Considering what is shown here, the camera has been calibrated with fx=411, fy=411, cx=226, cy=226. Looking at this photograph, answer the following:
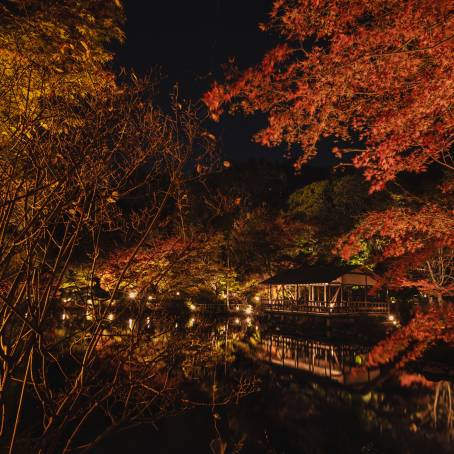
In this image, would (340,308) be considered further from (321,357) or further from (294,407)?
(294,407)

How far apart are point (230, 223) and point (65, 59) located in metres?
28.3

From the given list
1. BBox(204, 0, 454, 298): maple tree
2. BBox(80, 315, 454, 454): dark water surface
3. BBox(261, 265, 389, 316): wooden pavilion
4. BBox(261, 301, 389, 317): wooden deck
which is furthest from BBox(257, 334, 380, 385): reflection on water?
BBox(204, 0, 454, 298): maple tree

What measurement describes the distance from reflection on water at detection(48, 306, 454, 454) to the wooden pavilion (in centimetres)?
770

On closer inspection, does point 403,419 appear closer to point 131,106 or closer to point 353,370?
point 353,370

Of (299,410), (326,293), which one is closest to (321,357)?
(299,410)

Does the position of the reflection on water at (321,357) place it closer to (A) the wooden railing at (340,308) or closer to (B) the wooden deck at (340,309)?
(B) the wooden deck at (340,309)

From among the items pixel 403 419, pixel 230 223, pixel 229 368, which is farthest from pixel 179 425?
pixel 230 223

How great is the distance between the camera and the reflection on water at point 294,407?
8.85m

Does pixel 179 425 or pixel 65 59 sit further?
pixel 179 425

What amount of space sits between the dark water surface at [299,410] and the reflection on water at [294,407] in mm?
24

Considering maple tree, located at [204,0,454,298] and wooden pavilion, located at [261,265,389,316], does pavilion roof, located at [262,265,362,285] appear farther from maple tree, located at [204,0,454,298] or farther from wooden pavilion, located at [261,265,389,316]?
maple tree, located at [204,0,454,298]

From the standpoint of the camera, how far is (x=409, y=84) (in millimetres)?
5047

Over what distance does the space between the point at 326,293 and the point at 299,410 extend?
1683 centimetres

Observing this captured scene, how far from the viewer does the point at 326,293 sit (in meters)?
27.2
